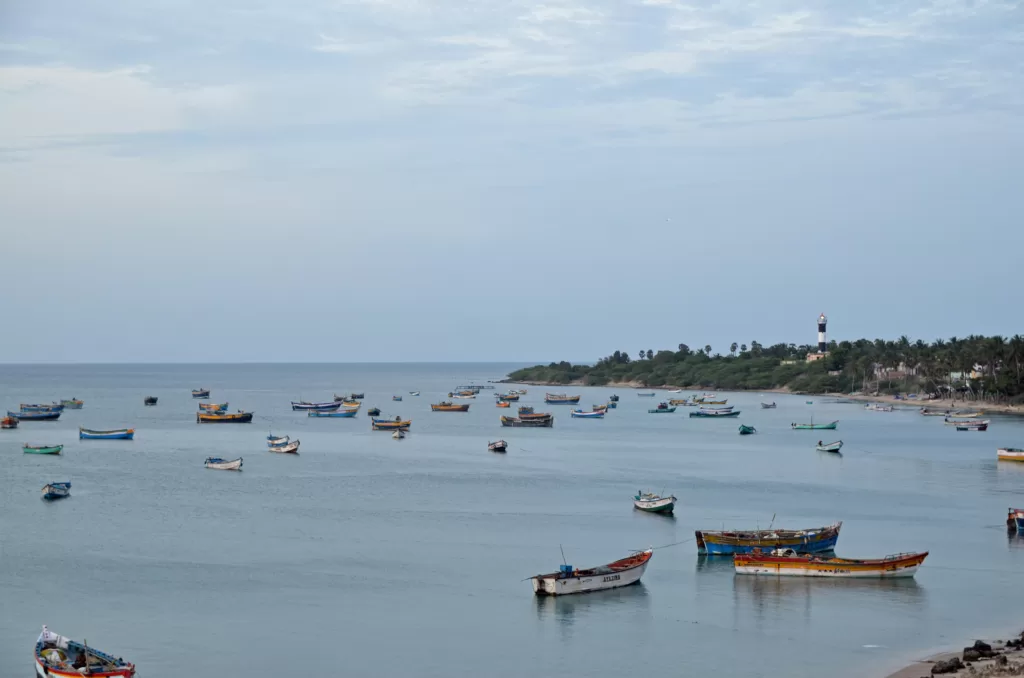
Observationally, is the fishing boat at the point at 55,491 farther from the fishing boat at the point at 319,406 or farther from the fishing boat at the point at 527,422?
the fishing boat at the point at 319,406

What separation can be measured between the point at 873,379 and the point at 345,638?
168 metres

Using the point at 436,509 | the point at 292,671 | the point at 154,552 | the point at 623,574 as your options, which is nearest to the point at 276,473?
the point at 436,509

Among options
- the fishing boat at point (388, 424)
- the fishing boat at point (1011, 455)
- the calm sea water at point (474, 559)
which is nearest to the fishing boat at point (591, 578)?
the calm sea water at point (474, 559)

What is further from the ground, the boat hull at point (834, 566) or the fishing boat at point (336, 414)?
the fishing boat at point (336, 414)

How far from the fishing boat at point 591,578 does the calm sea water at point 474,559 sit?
0.51 metres

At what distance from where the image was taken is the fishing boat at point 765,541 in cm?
3962

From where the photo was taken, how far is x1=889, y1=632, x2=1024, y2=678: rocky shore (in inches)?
963

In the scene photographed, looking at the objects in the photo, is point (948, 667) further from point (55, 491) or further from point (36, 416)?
point (36, 416)

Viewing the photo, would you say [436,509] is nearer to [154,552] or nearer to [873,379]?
[154,552]

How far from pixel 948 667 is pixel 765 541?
14.0m

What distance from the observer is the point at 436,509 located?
53.8 m

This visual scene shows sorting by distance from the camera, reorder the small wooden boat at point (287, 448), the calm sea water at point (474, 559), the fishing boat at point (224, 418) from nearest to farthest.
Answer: the calm sea water at point (474, 559), the small wooden boat at point (287, 448), the fishing boat at point (224, 418)

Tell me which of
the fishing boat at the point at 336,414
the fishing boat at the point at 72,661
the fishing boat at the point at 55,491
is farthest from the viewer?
the fishing boat at the point at 336,414

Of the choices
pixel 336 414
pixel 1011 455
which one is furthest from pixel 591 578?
pixel 336 414
